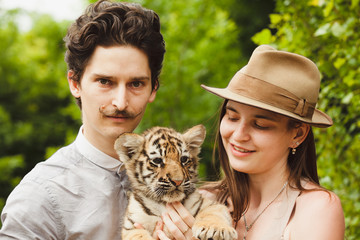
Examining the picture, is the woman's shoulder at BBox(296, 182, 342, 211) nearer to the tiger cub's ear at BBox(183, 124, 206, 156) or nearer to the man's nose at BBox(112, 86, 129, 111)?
the tiger cub's ear at BBox(183, 124, 206, 156)

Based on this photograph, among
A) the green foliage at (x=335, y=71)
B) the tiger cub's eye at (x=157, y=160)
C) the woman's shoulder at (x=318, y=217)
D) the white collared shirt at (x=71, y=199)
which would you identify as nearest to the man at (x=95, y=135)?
the white collared shirt at (x=71, y=199)

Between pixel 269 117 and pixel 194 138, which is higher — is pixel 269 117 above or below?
above

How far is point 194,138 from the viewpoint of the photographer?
360cm

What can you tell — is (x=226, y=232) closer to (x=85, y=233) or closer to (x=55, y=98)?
(x=85, y=233)

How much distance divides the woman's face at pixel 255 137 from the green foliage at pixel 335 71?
137 centimetres

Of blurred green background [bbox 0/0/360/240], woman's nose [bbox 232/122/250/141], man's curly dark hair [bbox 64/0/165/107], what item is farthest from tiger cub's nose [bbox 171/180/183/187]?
man's curly dark hair [bbox 64/0/165/107]

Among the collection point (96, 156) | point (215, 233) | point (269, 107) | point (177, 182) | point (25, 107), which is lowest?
point (25, 107)

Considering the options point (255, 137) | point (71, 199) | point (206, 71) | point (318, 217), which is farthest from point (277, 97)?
point (206, 71)

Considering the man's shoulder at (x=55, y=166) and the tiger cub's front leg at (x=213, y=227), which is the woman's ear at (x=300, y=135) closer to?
the tiger cub's front leg at (x=213, y=227)

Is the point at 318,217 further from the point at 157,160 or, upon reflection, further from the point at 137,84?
the point at 137,84

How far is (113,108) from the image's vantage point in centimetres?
343

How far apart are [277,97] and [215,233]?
3.69 ft

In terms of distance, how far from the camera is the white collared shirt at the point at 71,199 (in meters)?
3.07

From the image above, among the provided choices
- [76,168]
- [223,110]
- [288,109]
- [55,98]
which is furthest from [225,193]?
[55,98]
